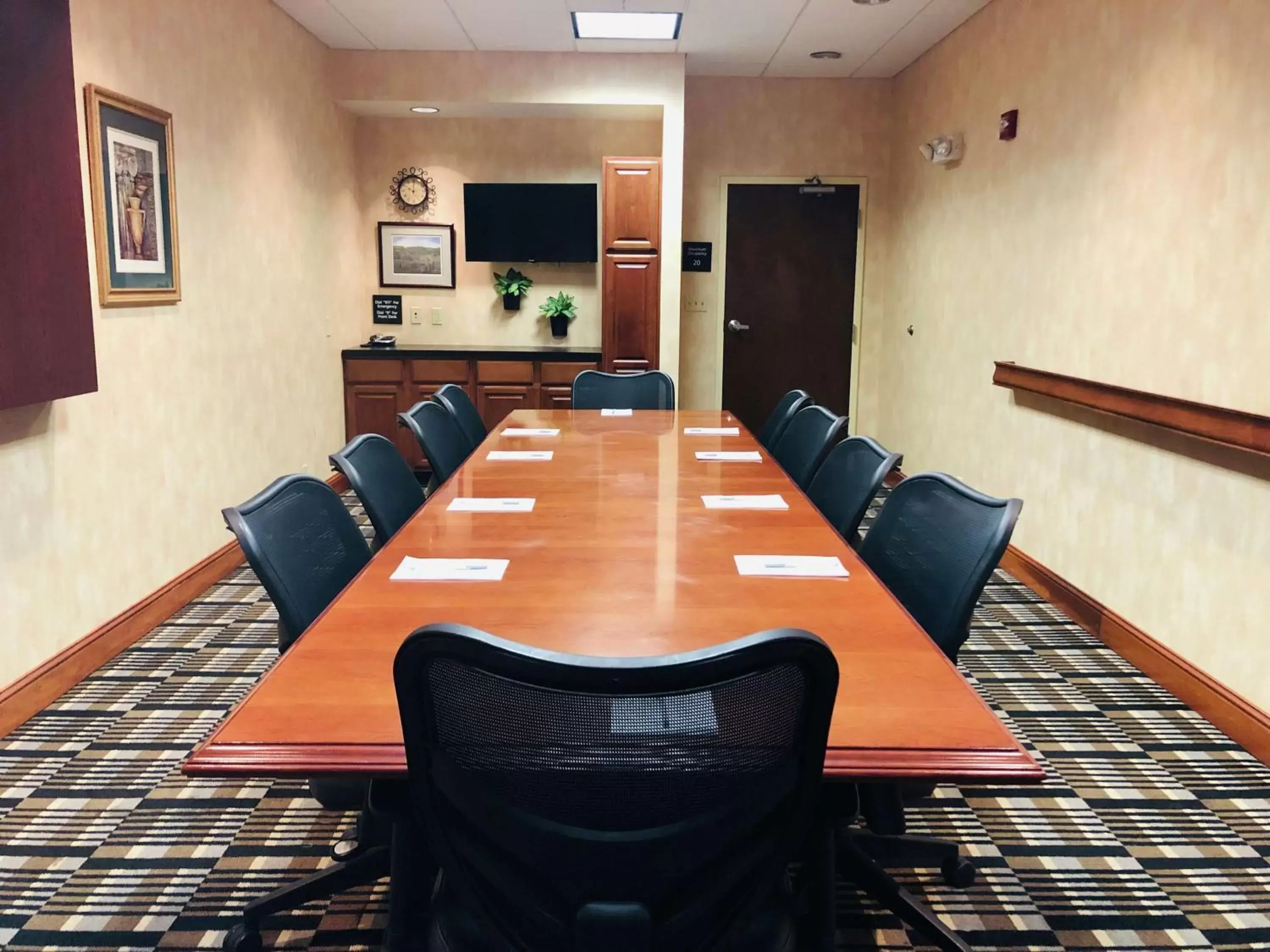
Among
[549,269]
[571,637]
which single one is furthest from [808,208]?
[571,637]

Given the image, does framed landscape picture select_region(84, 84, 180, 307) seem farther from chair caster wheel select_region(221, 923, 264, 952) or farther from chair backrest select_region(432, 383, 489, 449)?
chair caster wheel select_region(221, 923, 264, 952)

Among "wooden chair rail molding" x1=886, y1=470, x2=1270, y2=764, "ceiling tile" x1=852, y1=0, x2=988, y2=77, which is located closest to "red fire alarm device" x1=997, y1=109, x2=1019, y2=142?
"ceiling tile" x1=852, y1=0, x2=988, y2=77

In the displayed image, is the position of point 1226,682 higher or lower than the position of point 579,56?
lower

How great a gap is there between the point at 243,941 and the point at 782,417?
269 centimetres

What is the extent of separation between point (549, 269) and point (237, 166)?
97.9 inches

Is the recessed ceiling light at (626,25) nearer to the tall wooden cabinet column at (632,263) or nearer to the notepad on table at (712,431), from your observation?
the tall wooden cabinet column at (632,263)

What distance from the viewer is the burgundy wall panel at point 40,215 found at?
2.58 m

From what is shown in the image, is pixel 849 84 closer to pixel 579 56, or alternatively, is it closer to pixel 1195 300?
pixel 579 56

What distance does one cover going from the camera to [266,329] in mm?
4922

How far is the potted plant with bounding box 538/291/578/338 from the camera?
6.55 metres

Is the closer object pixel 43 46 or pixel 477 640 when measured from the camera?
pixel 477 640

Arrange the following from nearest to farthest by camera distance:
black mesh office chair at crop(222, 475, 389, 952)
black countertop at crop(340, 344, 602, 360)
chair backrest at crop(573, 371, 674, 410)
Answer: black mesh office chair at crop(222, 475, 389, 952)
chair backrest at crop(573, 371, 674, 410)
black countertop at crop(340, 344, 602, 360)

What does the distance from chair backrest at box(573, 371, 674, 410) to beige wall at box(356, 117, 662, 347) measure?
1.64 m

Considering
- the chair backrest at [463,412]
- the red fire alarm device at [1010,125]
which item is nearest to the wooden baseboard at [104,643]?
the chair backrest at [463,412]
